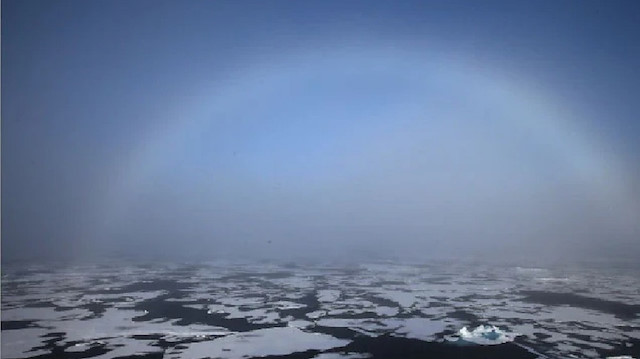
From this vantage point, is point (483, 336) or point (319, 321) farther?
point (319, 321)

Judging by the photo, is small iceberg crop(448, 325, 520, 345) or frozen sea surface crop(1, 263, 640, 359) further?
small iceberg crop(448, 325, 520, 345)

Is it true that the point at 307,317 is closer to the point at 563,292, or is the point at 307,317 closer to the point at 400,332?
the point at 400,332

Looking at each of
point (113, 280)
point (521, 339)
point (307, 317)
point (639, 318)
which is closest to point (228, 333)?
point (307, 317)

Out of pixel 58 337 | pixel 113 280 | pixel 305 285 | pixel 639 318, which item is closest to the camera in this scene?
pixel 58 337
